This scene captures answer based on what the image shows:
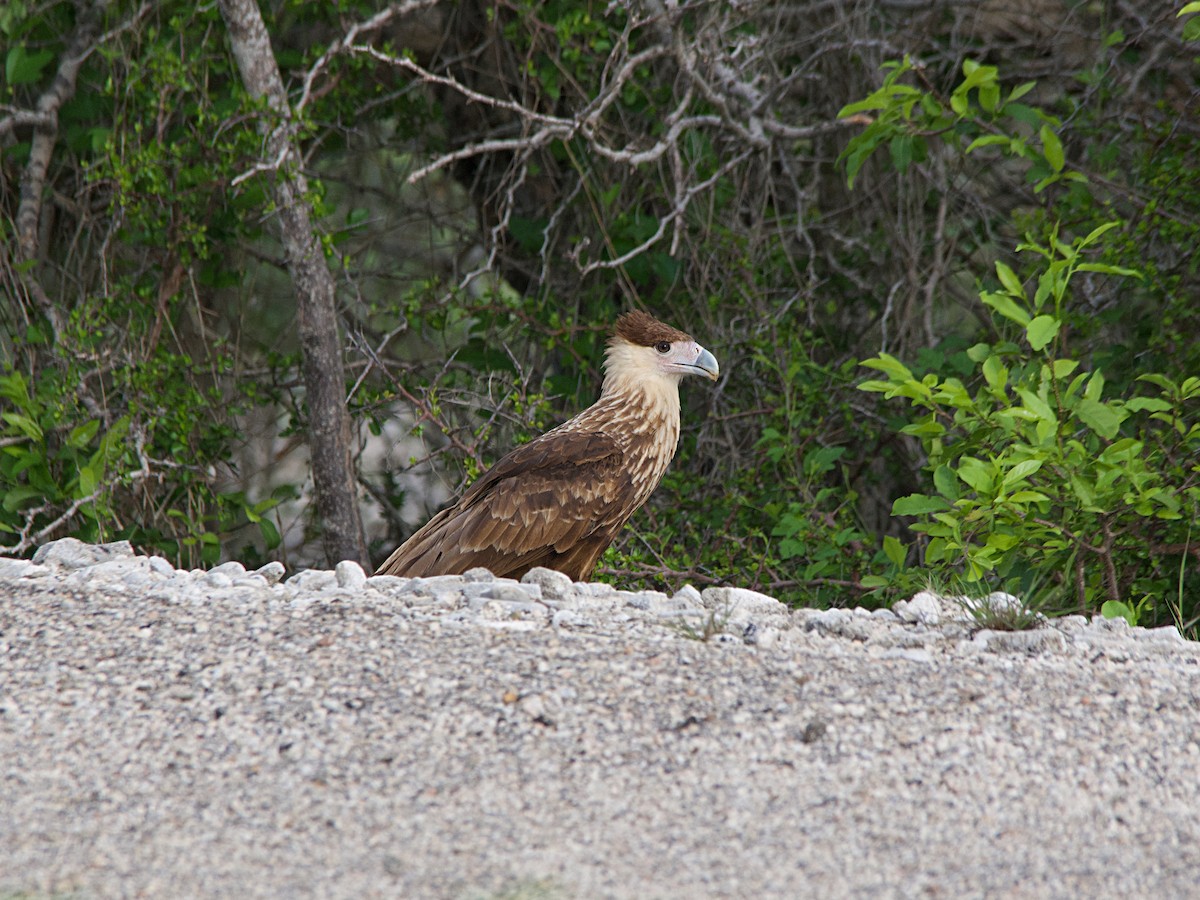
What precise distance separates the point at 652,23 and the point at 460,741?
4031 mm

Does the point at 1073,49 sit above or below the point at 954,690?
above

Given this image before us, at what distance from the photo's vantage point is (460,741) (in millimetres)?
2654

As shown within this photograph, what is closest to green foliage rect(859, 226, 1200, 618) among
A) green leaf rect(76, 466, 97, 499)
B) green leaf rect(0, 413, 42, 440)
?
green leaf rect(76, 466, 97, 499)

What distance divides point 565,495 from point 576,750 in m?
2.28

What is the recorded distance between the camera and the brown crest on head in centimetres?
541

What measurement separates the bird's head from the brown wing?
44 centimetres

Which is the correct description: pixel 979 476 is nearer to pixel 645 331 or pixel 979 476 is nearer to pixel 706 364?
pixel 706 364

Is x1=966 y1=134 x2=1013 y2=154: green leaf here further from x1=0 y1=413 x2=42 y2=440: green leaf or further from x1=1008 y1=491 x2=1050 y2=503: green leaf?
x1=0 y1=413 x2=42 y2=440: green leaf

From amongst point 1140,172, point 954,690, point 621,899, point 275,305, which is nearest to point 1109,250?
point 1140,172

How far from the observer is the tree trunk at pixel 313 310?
5367 millimetres

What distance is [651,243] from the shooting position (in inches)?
232

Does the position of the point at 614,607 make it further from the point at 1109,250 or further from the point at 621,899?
the point at 1109,250

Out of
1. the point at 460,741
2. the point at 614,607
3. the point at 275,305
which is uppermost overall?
the point at 460,741

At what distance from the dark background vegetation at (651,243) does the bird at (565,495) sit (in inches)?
12.1
